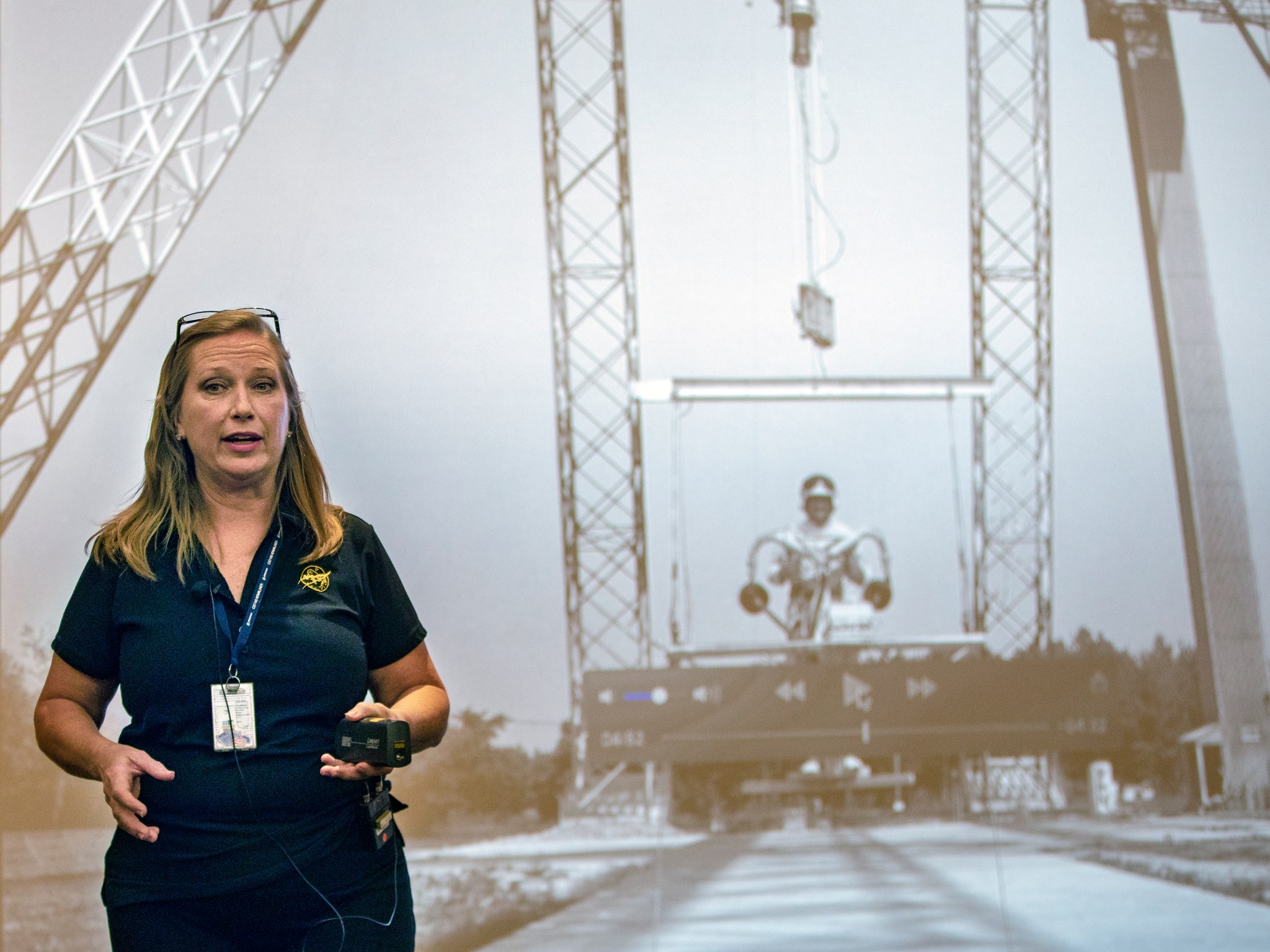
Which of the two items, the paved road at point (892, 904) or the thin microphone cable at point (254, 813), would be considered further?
the paved road at point (892, 904)

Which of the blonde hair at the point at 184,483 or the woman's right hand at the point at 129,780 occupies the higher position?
the blonde hair at the point at 184,483

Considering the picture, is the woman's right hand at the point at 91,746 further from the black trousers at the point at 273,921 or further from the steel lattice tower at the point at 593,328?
the steel lattice tower at the point at 593,328

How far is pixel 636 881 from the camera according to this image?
3467mm

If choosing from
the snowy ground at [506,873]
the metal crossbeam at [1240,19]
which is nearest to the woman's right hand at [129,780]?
the snowy ground at [506,873]

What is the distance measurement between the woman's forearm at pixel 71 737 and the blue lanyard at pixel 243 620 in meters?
0.11

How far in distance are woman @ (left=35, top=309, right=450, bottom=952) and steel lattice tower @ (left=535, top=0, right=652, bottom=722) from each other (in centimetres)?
255

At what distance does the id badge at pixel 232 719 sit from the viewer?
3.11 ft

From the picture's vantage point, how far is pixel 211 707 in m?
0.95

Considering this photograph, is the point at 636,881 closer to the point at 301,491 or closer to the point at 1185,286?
the point at 1185,286

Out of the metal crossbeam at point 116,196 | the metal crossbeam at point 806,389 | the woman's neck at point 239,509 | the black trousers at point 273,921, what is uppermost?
the metal crossbeam at point 116,196

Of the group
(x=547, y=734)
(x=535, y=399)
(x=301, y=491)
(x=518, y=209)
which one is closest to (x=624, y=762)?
(x=547, y=734)

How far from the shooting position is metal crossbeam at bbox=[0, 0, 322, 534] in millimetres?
3277

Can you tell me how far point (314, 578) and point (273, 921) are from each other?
26 cm

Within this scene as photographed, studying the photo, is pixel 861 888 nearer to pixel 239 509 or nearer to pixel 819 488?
pixel 819 488
